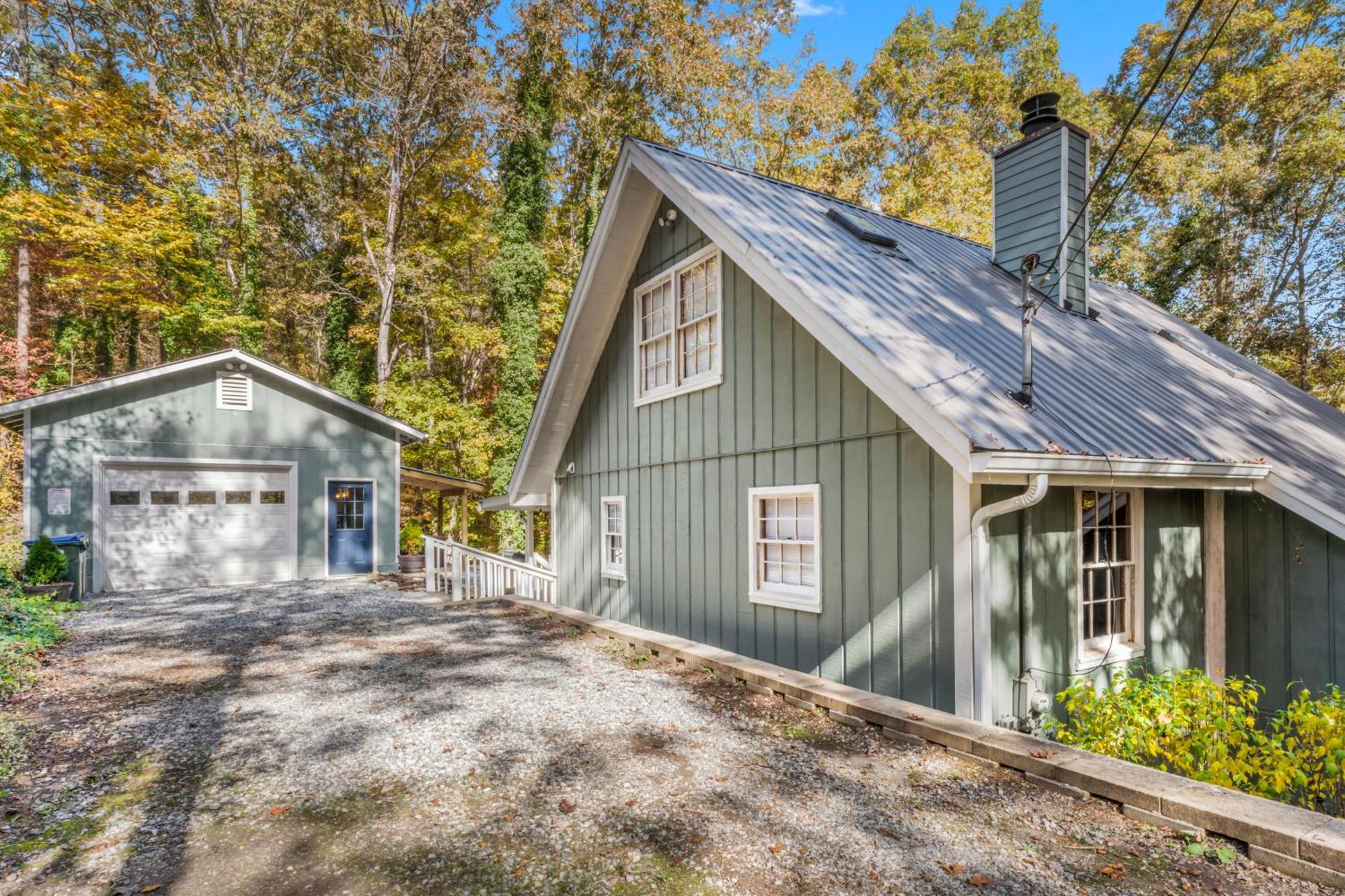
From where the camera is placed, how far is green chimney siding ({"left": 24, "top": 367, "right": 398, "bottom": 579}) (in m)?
11.9

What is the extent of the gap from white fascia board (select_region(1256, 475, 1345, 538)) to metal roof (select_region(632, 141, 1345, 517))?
0.20 ft

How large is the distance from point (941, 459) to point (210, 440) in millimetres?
13376

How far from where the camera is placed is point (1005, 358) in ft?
19.0

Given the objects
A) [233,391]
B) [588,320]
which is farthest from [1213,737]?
[233,391]

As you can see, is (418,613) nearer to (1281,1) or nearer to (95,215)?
(95,215)

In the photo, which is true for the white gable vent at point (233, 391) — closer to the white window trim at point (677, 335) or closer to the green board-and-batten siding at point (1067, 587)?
the white window trim at point (677, 335)

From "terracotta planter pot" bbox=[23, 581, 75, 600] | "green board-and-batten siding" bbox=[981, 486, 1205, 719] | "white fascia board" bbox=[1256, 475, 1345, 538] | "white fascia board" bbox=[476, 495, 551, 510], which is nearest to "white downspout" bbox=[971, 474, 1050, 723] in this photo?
"green board-and-batten siding" bbox=[981, 486, 1205, 719]

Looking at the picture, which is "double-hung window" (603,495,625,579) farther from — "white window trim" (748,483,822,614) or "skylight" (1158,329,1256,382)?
"skylight" (1158,329,1256,382)

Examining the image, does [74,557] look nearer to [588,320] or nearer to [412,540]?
[412,540]

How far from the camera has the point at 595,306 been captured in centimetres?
940

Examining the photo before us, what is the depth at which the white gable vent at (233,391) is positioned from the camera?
13156mm

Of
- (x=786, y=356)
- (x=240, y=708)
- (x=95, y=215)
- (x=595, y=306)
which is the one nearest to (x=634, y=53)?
(x=595, y=306)

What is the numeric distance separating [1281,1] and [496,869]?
94.2ft

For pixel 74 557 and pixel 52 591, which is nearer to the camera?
pixel 52 591
